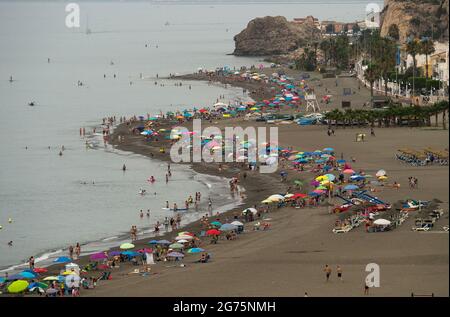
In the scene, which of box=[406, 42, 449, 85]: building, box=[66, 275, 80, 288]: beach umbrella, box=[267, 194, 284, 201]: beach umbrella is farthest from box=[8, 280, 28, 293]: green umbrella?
box=[406, 42, 449, 85]: building

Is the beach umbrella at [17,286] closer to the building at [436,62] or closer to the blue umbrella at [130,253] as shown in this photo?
the blue umbrella at [130,253]

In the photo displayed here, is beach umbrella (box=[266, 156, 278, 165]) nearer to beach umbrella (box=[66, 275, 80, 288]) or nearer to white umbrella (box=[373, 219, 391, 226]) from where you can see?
white umbrella (box=[373, 219, 391, 226])

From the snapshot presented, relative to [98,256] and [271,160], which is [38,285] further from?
[271,160]

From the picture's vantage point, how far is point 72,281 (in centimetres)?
3944

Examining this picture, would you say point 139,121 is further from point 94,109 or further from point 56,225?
point 56,225

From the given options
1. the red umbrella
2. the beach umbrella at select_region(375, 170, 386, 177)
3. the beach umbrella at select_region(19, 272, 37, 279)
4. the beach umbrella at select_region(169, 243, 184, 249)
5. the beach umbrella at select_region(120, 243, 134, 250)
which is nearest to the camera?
the beach umbrella at select_region(19, 272, 37, 279)

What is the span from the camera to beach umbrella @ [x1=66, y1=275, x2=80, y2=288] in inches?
1545

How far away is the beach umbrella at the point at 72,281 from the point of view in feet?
129

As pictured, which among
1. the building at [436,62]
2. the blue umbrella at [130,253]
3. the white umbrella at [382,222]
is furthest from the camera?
the building at [436,62]

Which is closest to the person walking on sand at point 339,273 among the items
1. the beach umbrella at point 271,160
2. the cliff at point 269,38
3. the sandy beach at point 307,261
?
the sandy beach at point 307,261

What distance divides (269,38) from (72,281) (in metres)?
155

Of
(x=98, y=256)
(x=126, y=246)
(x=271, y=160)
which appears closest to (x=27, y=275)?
(x=98, y=256)

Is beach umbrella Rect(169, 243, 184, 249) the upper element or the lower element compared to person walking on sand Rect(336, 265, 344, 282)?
lower

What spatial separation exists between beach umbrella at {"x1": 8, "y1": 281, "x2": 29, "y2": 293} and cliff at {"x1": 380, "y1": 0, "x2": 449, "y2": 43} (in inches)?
4147
